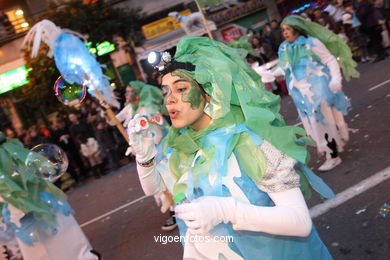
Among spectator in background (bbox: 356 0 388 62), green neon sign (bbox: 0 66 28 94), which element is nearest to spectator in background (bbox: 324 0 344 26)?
spectator in background (bbox: 356 0 388 62)

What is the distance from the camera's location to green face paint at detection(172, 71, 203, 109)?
195 centimetres

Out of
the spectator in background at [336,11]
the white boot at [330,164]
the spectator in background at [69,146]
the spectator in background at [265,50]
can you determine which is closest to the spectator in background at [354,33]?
the spectator in background at [336,11]

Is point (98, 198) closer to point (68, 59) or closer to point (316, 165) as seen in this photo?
point (68, 59)

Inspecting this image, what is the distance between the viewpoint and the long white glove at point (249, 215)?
4.95 feet

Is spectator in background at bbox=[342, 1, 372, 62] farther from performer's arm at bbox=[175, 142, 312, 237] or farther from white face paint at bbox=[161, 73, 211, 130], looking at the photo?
performer's arm at bbox=[175, 142, 312, 237]

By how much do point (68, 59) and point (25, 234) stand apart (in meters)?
2.01

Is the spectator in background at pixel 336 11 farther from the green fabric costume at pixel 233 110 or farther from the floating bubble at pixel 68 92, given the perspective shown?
the green fabric costume at pixel 233 110

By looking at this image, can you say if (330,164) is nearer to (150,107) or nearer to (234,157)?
(150,107)

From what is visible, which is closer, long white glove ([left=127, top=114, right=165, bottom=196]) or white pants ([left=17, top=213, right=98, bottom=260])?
long white glove ([left=127, top=114, right=165, bottom=196])

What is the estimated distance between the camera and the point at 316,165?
5391 mm

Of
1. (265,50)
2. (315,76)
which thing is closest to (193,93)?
(315,76)

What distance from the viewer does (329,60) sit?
16.3 ft

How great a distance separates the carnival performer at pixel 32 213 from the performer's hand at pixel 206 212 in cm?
292

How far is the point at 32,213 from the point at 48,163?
89cm
